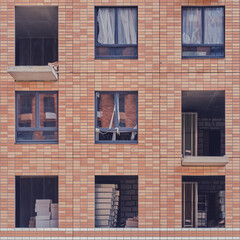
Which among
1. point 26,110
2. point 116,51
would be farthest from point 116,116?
point 26,110

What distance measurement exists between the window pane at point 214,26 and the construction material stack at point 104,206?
231 inches

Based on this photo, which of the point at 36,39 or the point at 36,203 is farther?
the point at 36,39

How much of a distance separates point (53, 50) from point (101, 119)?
13.9 ft

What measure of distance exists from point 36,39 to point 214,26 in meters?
6.85

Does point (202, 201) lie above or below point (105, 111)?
below

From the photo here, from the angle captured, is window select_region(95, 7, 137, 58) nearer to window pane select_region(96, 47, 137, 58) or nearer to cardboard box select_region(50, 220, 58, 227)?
window pane select_region(96, 47, 137, 58)

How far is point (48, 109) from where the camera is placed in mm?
14008

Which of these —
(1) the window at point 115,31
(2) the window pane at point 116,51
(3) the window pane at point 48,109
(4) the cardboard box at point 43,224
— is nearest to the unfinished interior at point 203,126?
(2) the window pane at point 116,51

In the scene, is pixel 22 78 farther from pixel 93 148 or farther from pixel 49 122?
pixel 93 148

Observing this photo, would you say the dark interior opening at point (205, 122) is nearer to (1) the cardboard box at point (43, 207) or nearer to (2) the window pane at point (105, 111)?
(2) the window pane at point (105, 111)

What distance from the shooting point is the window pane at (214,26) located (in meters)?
13.9

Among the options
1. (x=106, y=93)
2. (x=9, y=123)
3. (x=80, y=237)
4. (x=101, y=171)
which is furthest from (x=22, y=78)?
(x=80, y=237)

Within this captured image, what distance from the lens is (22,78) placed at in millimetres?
13594

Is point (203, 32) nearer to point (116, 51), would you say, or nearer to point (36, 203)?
point (116, 51)
